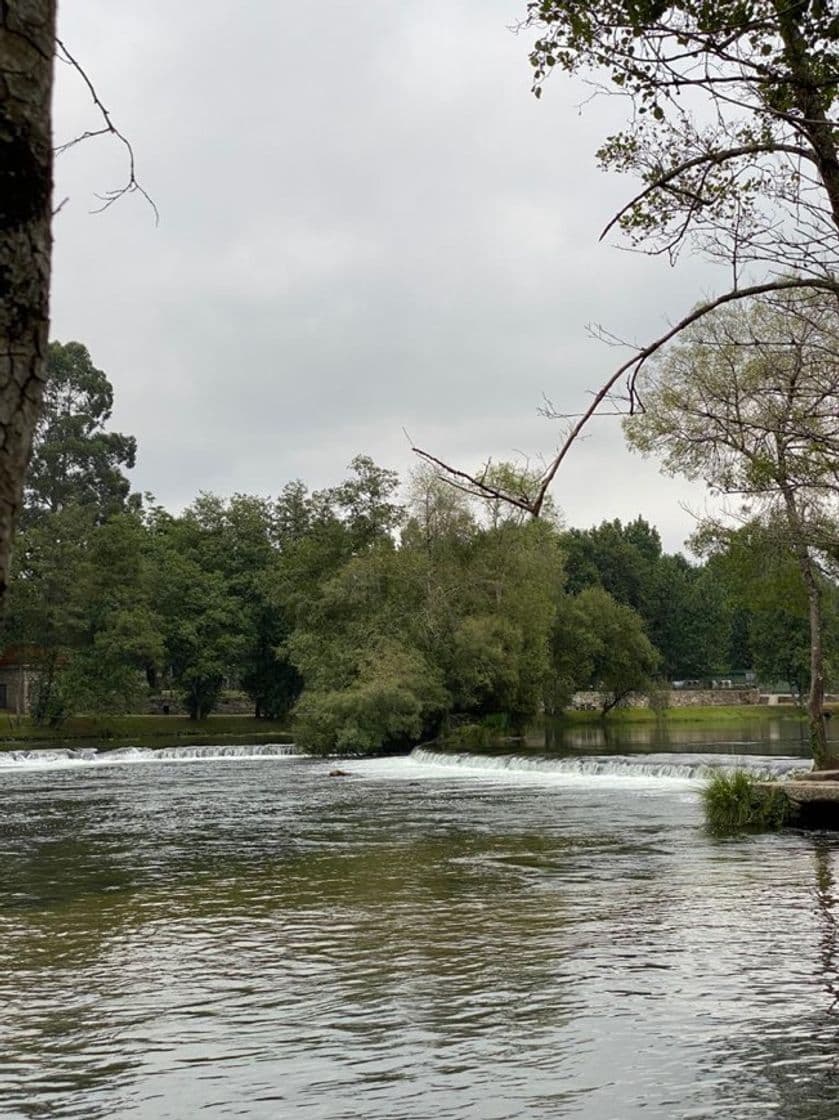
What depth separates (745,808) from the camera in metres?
21.1

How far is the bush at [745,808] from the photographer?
20.9m

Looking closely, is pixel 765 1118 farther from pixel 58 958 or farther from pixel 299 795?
pixel 299 795

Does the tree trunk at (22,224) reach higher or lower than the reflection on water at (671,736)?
higher

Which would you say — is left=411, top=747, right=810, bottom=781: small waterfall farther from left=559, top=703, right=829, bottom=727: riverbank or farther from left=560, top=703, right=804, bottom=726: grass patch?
left=560, top=703, right=804, bottom=726: grass patch

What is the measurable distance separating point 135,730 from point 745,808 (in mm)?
52693

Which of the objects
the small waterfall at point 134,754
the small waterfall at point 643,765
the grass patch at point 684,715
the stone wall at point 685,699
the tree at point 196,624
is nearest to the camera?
the small waterfall at point 643,765

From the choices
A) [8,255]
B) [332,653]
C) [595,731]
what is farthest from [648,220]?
[595,731]

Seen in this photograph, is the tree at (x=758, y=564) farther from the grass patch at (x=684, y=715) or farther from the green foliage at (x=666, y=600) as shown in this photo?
the green foliage at (x=666, y=600)

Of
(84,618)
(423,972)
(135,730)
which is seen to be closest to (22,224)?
(423,972)

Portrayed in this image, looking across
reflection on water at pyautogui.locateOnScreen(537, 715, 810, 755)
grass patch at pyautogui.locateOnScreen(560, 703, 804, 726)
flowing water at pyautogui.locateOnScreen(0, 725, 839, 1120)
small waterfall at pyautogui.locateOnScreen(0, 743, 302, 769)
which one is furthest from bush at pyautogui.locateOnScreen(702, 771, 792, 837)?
grass patch at pyautogui.locateOnScreen(560, 703, 804, 726)

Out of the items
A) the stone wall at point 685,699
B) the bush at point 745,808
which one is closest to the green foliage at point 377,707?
the stone wall at point 685,699

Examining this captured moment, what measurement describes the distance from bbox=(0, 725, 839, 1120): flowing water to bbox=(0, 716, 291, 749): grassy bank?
41.3 m

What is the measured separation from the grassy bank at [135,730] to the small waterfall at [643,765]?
24.4 meters

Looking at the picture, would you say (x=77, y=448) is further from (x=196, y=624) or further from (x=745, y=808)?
(x=745, y=808)
